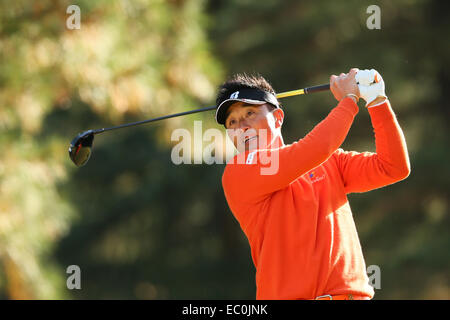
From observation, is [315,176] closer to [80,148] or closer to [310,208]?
[310,208]

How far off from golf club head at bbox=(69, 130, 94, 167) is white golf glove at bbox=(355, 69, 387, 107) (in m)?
1.52

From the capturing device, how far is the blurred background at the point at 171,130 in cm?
527

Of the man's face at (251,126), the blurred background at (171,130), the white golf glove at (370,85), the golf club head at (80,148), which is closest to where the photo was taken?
the white golf glove at (370,85)

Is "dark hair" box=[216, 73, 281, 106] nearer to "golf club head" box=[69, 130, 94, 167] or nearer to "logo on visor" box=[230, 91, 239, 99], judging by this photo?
"logo on visor" box=[230, 91, 239, 99]

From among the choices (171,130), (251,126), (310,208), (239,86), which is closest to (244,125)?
(251,126)

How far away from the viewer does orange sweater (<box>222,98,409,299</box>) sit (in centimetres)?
252

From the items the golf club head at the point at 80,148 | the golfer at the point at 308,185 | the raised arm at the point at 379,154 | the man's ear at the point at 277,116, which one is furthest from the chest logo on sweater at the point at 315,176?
the golf club head at the point at 80,148

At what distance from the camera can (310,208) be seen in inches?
102

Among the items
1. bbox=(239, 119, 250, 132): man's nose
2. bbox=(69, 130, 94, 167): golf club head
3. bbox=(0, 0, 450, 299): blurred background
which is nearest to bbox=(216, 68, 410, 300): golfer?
bbox=(239, 119, 250, 132): man's nose

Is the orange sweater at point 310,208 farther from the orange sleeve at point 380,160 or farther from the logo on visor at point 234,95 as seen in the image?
the logo on visor at point 234,95

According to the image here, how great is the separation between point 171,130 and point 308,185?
383cm

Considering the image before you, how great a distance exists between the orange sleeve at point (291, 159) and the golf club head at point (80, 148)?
3.67ft

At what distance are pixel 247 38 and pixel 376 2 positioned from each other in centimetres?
196
